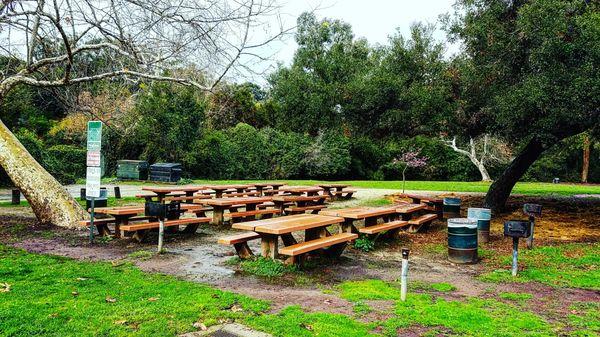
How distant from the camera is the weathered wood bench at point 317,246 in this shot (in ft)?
19.7

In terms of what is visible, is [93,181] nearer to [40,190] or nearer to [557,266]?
[40,190]

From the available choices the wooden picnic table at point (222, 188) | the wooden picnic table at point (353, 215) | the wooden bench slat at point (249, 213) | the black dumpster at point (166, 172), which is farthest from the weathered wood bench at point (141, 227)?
the black dumpster at point (166, 172)

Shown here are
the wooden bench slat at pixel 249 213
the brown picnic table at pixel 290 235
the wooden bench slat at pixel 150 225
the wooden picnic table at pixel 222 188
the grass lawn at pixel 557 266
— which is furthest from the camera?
Result: the wooden picnic table at pixel 222 188

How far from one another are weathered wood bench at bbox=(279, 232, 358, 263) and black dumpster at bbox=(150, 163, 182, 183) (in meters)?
17.1

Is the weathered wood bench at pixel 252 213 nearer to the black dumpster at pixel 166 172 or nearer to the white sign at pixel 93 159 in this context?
the white sign at pixel 93 159

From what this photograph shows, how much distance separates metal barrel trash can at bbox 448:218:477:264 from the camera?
24.0 ft

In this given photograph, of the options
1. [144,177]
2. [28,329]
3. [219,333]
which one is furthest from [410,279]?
[144,177]

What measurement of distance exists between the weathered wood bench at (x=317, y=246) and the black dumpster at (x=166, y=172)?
17.1 metres

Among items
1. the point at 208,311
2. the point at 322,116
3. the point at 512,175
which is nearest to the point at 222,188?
the point at 512,175

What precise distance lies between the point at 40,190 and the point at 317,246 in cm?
659

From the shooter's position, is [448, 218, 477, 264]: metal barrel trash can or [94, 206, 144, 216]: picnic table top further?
[94, 206, 144, 216]: picnic table top

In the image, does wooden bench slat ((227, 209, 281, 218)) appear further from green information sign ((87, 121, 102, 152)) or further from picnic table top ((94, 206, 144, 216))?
green information sign ((87, 121, 102, 152))

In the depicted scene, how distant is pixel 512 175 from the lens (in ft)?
43.4

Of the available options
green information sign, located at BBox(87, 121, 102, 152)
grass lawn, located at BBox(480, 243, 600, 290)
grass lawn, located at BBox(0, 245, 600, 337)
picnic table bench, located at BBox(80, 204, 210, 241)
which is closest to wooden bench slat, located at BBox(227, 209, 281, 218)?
picnic table bench, located at BBox(80, 204, 210, 241)
